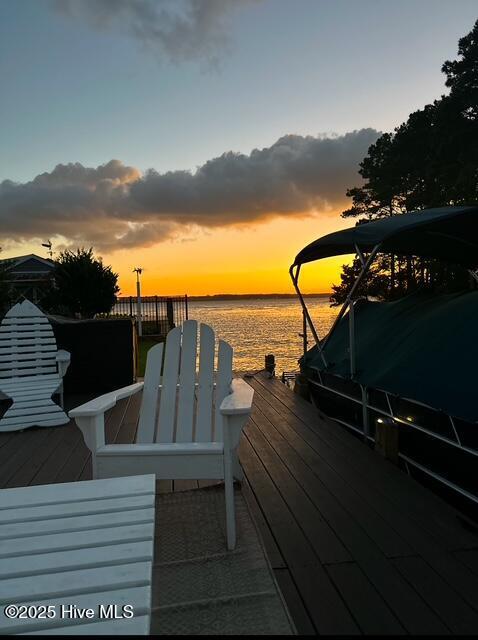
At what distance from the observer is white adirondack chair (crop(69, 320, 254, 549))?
2.15m

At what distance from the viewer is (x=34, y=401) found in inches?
176

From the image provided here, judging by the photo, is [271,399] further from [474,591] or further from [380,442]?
[474,591]

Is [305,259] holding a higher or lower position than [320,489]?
higher

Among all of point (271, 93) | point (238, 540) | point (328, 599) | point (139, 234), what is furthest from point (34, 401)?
point (139, 234)

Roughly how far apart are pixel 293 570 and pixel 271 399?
11.8ft

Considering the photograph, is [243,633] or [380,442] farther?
[380,442]

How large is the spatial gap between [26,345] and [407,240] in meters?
4.55

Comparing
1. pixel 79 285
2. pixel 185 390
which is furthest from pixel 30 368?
pixel 79 285

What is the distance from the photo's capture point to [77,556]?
1133mm

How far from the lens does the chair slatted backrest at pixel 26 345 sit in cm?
495

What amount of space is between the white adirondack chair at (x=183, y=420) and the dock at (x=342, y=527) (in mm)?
359

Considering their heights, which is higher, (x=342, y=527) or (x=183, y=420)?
(x=183, y=420)

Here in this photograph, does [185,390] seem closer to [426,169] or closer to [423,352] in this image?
[423,352]

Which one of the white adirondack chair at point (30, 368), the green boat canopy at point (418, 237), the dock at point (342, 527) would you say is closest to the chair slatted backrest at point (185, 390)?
the dock at point (342, 527)
